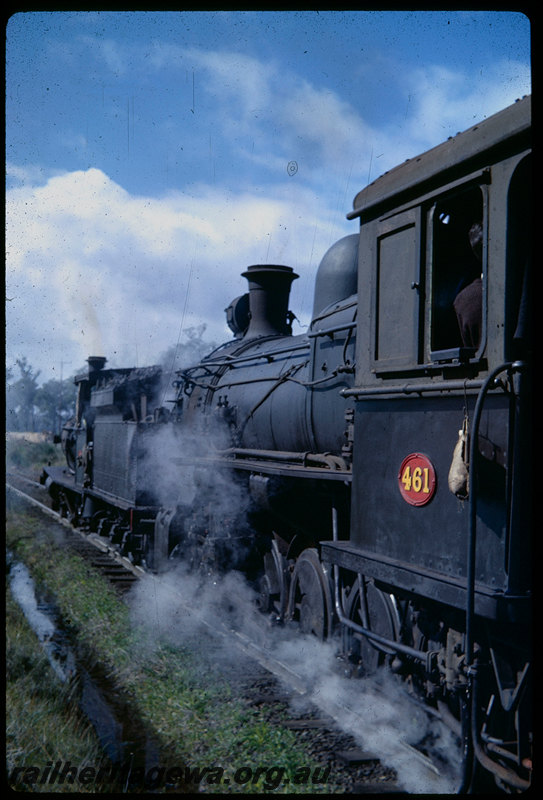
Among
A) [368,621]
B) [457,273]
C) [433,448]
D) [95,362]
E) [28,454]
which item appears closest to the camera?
[433,448]

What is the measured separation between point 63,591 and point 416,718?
580cm

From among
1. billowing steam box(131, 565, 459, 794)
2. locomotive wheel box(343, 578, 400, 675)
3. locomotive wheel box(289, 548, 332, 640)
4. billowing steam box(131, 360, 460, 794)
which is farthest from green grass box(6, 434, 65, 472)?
locomotive wheel box(343, 578, 400, 675)

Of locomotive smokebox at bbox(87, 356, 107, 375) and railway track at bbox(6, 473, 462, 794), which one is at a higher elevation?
locomotive smokebox at bbox(87, 356, 107, 375)

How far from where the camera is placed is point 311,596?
5465 millimetres

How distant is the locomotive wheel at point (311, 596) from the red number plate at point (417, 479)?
2.07m

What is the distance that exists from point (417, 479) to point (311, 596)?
8.16 feet

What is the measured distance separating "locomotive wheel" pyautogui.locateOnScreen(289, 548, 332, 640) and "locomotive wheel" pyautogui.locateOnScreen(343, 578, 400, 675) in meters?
0.56

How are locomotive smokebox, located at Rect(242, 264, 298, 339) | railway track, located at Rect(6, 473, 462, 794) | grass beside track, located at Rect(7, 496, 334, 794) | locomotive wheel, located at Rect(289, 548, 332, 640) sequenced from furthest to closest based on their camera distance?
locomotive smokebox, located at Rect(242, 264, 298, 339) → locomotive wheel, located at Rect(289, 548, 332, 640) → grass beside track, located at Rect(7, 496, 334, 794) → railway track, located at Rect(6, 473, 462, 794)

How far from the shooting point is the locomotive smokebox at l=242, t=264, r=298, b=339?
8797mm

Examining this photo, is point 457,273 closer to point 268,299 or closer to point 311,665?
point 311,665

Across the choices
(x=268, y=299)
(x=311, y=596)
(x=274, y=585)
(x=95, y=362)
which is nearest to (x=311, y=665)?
(x=311, y=596)

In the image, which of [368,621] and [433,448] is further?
[368,621]

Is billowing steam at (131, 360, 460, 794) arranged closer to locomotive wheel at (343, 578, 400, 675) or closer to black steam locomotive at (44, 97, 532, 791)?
locomotive wheel at (343, 578, 400, 675)

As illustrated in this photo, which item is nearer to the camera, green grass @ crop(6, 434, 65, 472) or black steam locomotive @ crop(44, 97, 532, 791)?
black steam locomotive @ crop(44, 97, 532, 791)
